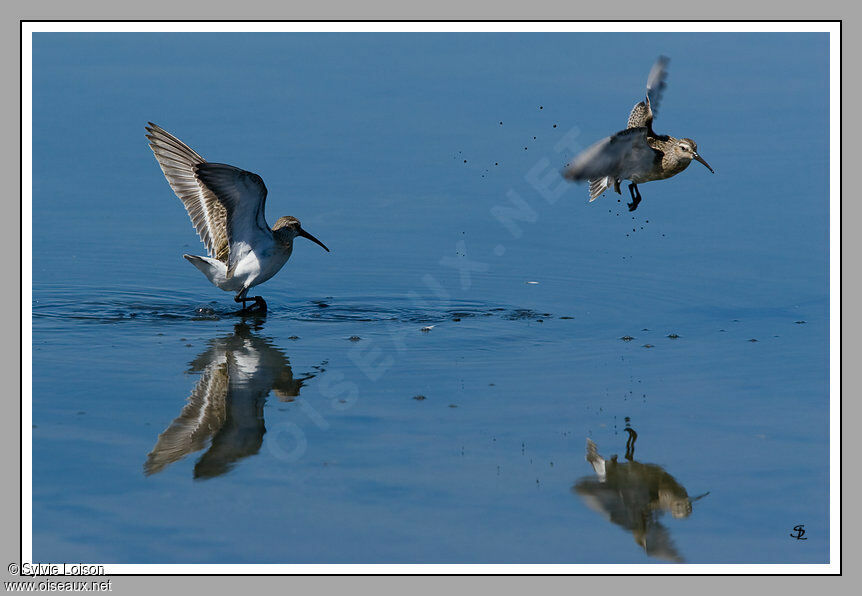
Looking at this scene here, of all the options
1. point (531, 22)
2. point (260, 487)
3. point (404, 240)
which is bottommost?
point (260, 487)

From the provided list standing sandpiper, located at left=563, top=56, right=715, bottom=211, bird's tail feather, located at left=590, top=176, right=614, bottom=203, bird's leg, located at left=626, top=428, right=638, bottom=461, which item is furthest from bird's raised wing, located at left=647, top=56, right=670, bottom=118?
bird's leg, located at left=626, top=428, right=638, bottom=461

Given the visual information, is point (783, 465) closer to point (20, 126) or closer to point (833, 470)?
point (833, 470)

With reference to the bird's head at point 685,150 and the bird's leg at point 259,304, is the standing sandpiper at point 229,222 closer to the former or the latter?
the bird's leg at point 259,304

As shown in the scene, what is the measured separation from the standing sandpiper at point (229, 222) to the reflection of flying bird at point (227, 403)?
0.98m

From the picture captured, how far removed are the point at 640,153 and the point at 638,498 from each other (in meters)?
2.98

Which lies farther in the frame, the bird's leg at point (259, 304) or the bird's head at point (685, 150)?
the bird's leg at point (259, 304)

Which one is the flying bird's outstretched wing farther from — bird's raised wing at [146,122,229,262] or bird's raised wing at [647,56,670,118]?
bird's raised wing at [146,122,229,262]

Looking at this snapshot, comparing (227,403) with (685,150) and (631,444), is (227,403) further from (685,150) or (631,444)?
(685,150)

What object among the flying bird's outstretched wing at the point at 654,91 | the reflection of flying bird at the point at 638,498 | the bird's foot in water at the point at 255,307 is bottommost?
the reflection of flying bird at the point at 638,498

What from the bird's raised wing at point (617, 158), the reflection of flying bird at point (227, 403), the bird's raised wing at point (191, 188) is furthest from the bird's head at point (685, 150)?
the bird's raised wing at point (191, 188)

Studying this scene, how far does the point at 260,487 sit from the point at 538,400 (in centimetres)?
231

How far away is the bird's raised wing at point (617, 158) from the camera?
8.40 metres

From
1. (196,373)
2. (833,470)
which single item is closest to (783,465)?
(833,470)

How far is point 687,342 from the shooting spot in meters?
9.74
